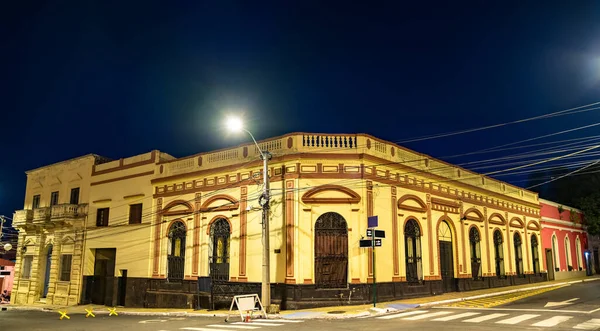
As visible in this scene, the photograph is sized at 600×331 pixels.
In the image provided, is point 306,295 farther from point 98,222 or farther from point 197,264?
point 98,222

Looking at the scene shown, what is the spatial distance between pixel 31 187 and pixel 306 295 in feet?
87.3

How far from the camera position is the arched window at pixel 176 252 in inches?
995

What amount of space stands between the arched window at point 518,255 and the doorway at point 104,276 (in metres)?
27.8

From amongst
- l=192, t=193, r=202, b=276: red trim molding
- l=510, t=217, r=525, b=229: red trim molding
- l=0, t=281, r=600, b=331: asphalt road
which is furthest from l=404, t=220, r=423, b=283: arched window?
l=510, t=217, r=525, b=229: red trim molding

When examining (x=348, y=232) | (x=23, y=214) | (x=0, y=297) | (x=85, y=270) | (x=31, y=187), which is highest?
(x=31, y=187)

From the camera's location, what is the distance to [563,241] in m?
40.6

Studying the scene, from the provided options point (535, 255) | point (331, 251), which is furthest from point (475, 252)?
point (331, 251)

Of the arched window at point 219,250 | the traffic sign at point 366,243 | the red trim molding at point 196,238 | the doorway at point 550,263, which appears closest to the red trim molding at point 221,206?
the red trim molding at point 196,238

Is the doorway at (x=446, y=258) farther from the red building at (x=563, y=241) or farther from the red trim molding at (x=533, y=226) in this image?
the red building at (x=563, y=241)

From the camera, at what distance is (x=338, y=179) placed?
69.1ft

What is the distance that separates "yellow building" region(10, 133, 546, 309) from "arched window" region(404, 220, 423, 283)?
9cm

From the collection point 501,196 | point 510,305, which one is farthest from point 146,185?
point 501,196

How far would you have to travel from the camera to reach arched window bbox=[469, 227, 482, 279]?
2797 cm

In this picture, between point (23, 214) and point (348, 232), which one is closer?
point (348, 232)
